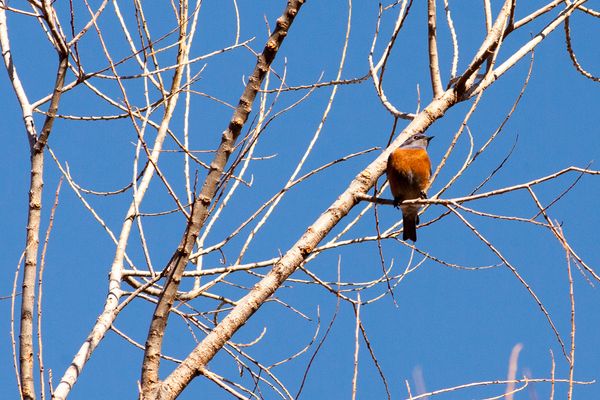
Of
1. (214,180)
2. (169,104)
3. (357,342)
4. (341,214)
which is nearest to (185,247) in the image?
(214,180)

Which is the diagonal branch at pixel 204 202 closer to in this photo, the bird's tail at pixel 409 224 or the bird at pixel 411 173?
the bird's tail at pixel 409 224

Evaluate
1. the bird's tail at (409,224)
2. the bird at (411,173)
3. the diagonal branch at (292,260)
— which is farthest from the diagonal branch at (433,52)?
the bird at (411,173)

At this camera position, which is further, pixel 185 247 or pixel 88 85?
pixel 88 85

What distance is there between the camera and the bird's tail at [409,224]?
3.45 metres

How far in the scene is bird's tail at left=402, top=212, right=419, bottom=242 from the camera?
11.3ft

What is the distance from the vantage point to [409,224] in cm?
355

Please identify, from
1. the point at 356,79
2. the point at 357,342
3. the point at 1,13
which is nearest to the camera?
the point at 357,342

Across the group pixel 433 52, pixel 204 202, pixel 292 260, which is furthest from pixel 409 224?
pixel 204 202

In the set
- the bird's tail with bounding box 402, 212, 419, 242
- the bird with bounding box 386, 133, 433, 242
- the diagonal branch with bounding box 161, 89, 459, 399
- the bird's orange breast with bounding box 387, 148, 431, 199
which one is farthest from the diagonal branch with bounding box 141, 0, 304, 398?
the bird's orange breast with bounding box 387, 148, 431, 199

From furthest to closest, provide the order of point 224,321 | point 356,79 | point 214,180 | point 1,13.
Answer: point 356,79, point 1,13, point 214,180, point 224,321

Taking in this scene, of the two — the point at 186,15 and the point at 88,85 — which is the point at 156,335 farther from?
the point at 186,15

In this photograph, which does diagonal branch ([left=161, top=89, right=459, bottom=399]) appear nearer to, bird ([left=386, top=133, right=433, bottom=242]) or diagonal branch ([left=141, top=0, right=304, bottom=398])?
diagonal branch ([left=141, top=0, right=304, bottom=398])

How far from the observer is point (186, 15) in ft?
11.2

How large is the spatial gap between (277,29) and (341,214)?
0.63 meters
